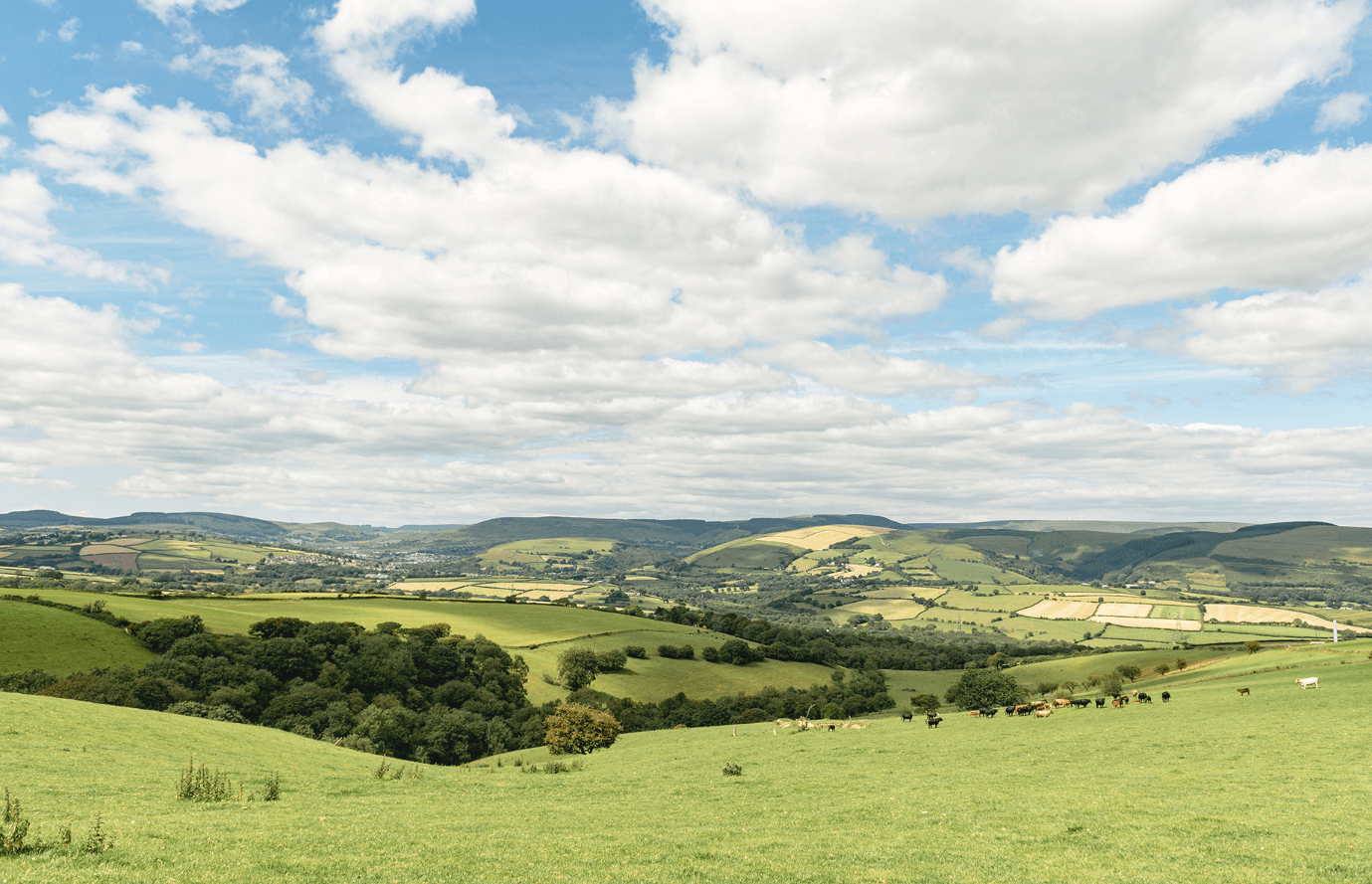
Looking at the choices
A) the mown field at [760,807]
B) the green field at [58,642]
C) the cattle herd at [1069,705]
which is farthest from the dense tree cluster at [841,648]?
the mown field at [760,807]

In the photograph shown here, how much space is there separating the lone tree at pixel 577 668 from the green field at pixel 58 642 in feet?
184

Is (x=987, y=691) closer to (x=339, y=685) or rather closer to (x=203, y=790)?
(x=203, y=790)

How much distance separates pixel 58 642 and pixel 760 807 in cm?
10134

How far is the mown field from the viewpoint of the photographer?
1739cm

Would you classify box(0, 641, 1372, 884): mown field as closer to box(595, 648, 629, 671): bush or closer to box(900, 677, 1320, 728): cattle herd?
box(900, 677, 1320, 728): cattle herd

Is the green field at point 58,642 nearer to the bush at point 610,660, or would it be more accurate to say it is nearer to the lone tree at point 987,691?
the bush at point 610,660

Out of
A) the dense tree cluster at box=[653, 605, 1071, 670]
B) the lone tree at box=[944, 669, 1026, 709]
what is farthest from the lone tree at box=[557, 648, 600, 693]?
the lone tree at box=[944, 669, 1026, 709]

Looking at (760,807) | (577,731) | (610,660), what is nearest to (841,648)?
(610,660)

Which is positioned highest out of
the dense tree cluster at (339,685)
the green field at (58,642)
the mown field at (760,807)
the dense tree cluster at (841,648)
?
the mown field at (760,807)

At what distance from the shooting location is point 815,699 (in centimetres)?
10856

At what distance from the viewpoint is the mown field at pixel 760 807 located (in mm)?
17391

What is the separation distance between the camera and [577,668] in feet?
372

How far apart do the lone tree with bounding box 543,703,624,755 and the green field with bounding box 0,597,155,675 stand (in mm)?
63380

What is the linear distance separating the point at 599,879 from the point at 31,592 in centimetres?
14713
